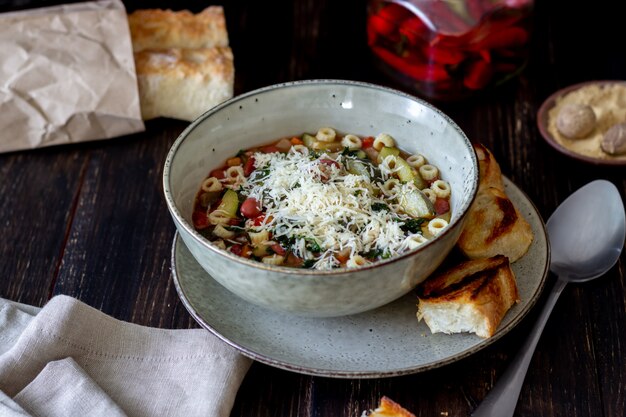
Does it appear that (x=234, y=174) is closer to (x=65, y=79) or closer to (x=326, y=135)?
(x=326, y=135)

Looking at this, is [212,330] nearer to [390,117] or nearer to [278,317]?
[278,317]

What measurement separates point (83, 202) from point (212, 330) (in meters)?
1.18

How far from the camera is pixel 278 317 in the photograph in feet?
7.94

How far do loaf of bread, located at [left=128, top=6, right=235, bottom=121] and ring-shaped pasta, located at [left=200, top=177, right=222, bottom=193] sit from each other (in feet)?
2.79

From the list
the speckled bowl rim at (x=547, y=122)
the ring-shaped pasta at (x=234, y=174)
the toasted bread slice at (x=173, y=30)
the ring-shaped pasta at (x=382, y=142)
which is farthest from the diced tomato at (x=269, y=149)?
the speckled bowl rim at (x=547, y=122)

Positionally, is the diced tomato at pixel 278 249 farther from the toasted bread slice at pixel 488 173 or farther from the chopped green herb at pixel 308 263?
the toasted bread slice at pixel 488 173

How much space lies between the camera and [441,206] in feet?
8.51

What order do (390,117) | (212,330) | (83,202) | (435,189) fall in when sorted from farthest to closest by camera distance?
(83,202), (390,117), (435,189), (212,330)

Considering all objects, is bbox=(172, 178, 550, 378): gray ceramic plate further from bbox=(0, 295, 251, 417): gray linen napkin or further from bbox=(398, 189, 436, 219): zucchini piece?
bbox=(398, 189, 436, 219): zucchini piece

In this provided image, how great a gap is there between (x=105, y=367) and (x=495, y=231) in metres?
1.29

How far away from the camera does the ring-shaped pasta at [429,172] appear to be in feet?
8.86

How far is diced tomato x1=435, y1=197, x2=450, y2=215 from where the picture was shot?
8.45 ft

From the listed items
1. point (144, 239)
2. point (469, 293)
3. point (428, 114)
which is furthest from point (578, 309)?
point (144, 239)

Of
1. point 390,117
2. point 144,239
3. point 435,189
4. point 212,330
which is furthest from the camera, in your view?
point 144,239
